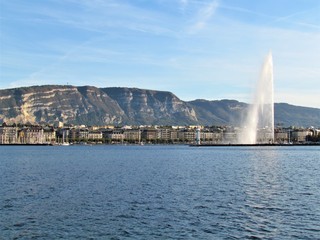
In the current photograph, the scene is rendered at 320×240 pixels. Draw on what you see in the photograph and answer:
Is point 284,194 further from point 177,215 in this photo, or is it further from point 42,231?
point 42,231

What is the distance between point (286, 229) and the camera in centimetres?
2150

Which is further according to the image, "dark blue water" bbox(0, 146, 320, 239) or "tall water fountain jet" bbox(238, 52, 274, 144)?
"tall water fountain jet" bbox(238, 52, 274, 144)

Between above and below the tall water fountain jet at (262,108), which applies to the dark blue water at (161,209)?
below

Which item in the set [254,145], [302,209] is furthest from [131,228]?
[254,145]

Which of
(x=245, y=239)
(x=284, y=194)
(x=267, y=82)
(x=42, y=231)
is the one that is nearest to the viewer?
(x=245, y=239)

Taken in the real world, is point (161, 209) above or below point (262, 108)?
below

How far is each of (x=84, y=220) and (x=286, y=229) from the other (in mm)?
8985

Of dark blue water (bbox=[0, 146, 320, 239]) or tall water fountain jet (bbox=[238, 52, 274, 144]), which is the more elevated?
tall water fountain jet (bbox=[238, 52, 274, 144])

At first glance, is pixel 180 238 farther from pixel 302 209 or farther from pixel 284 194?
pixel 284 194

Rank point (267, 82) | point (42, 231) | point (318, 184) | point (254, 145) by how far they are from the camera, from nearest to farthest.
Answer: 1. point (42, 231)
2. point (318, 184)
3. point (267, 82)
4. point (254, 145)

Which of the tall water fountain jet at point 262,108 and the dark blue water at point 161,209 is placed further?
the tall water fountain jet at point 262,108

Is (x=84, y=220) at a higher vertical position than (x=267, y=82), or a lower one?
lower

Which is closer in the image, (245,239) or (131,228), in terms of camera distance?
(245,239)

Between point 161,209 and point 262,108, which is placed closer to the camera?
point 161,209
